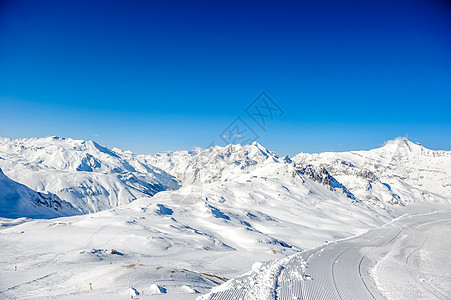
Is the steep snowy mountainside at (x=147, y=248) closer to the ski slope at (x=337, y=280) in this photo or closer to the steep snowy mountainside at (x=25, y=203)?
the ski slope at (x=337, y=280)

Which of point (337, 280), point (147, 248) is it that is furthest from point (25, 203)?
point (337, 280)

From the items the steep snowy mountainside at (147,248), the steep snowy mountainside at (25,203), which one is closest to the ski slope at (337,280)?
the steep snowy mountainside at (147,248)

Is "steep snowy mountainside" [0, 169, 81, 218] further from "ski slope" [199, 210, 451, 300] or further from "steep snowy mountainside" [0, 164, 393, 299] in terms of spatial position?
"ski slope" [199, 210, 451, 300]

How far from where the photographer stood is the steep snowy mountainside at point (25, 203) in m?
146

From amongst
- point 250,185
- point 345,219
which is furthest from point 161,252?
point 250,185

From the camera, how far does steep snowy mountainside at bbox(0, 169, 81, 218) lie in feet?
478

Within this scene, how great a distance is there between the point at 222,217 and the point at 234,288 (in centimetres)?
7137

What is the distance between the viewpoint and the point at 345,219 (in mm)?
122562

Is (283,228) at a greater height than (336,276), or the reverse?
(336,276)

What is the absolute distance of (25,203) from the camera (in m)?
158

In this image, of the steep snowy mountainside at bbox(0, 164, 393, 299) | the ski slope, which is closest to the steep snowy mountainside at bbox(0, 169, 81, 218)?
the steep snowy mountainside at bbox(0, 164, 393, 299)

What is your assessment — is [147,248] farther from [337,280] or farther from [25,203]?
[25,203]

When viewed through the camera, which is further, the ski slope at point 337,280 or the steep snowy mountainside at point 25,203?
the steep snowy mountainside at point 25,203

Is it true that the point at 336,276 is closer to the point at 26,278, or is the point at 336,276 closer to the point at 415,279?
the point at 415,279
